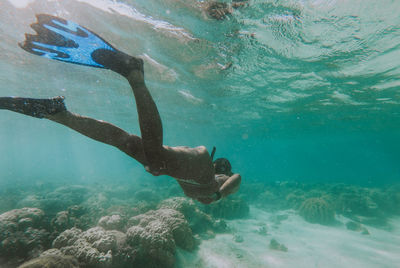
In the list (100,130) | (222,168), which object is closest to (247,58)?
(222,168)

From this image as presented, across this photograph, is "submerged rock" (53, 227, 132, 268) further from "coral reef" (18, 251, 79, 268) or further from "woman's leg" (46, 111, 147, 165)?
"woman's leg" (46, 111, 147, 165)

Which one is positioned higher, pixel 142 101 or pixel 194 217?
pixel 142 101

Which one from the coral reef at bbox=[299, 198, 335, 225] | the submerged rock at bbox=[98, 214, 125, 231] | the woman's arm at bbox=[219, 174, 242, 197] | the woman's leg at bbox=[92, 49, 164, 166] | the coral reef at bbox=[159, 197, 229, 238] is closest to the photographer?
the woman's leg at bbox=[92, 49, 164, 166]

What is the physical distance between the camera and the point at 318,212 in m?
14.1

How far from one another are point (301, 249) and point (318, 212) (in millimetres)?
6474

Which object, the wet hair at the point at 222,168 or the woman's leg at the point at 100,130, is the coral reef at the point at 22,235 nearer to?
the woman's leg at the point at 100,130

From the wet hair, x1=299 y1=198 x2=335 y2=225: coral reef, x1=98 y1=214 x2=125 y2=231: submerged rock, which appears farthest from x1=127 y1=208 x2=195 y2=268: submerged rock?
x1=299 y1=198 x2=335 y2=225: coral reef

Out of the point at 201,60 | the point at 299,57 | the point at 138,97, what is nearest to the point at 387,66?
the point at 299,57

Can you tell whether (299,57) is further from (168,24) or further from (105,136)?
(105,136)

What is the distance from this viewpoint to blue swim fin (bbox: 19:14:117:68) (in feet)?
9.62

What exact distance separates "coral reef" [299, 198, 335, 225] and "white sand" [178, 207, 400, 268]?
2.55ft

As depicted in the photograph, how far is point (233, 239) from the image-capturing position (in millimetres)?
9078

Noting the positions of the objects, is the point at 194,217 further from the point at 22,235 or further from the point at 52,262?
the point at 52,262

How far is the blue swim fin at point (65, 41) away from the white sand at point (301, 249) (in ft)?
20.8
